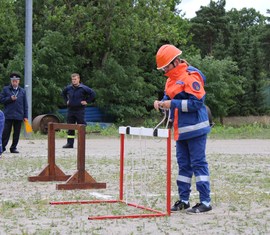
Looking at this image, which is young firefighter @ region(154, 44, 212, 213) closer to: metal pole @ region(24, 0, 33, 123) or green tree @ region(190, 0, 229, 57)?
metal pole @ region(24, 0, 33, 123)

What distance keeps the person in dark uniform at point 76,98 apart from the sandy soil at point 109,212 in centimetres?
213

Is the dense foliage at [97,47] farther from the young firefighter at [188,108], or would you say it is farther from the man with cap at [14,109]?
the young firefighter at [188,108]

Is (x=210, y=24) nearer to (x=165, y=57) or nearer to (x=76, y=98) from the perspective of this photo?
(x=76, y=98)

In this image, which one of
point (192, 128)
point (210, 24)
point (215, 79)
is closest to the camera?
point (192, 128)

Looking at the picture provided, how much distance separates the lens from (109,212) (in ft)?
26.3

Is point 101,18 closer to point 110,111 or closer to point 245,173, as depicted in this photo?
point 110,111

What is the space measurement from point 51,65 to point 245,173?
26951mm

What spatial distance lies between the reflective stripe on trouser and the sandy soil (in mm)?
318

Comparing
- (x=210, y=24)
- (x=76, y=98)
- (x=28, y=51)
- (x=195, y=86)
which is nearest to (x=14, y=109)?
(x=76, y=98)

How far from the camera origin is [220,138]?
995 inches

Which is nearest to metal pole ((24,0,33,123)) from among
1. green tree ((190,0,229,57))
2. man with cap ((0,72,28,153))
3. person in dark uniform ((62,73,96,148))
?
person in dark uniform ((62,73,96,148))

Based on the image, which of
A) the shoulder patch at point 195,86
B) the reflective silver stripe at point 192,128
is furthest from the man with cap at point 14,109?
the shoulder patch at point 195,86

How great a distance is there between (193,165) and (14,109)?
973 centimetres

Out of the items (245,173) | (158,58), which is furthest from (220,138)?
(158,58)
